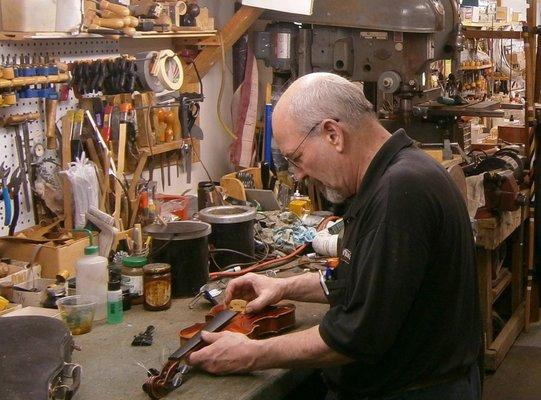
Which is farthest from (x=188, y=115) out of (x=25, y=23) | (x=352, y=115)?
(x=352, y=115)

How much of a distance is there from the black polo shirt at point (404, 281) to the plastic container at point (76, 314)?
2.06 ft

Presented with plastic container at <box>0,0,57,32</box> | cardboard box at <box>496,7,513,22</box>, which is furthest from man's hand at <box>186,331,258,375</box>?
cardboard box at <box>496,7,513,22</box>

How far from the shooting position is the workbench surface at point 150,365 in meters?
1.47

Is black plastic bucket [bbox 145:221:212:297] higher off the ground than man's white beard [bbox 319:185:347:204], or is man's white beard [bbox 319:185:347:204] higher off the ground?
man's white beard [bbox 319:185:347:204]

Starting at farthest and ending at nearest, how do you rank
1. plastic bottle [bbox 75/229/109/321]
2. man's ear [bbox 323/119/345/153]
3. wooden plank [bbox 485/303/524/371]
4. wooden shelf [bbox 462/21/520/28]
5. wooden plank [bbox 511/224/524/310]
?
wooden shelf [bbox 462/21/520/28], wooden plank [bbox 511/224/524/310], wooden plank [bbox 485/303/524/371], plastic bottle [bbox 75/229/109/321], man's ear [bbox 323/119/345/153]

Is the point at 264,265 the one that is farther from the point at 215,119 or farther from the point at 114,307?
the point at 215,119

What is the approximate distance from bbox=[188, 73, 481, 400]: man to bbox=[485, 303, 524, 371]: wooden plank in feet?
6.72

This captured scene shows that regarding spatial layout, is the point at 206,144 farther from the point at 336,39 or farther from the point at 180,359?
the point at 180,359

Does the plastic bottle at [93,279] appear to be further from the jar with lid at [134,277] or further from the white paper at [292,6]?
the white paper at [292,6]

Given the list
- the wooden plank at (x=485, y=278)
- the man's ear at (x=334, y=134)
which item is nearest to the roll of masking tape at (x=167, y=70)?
the man's ear at (x=334, y=134)

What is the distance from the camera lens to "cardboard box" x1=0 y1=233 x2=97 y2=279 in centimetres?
198

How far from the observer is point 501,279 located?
385 centimetres

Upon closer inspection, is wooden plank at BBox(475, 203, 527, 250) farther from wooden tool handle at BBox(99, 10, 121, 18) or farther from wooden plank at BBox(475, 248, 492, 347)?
wooden tool handle at BBox(99, 10, 121, 18)

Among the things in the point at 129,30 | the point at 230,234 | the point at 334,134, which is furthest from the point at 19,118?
the point at 334,134
